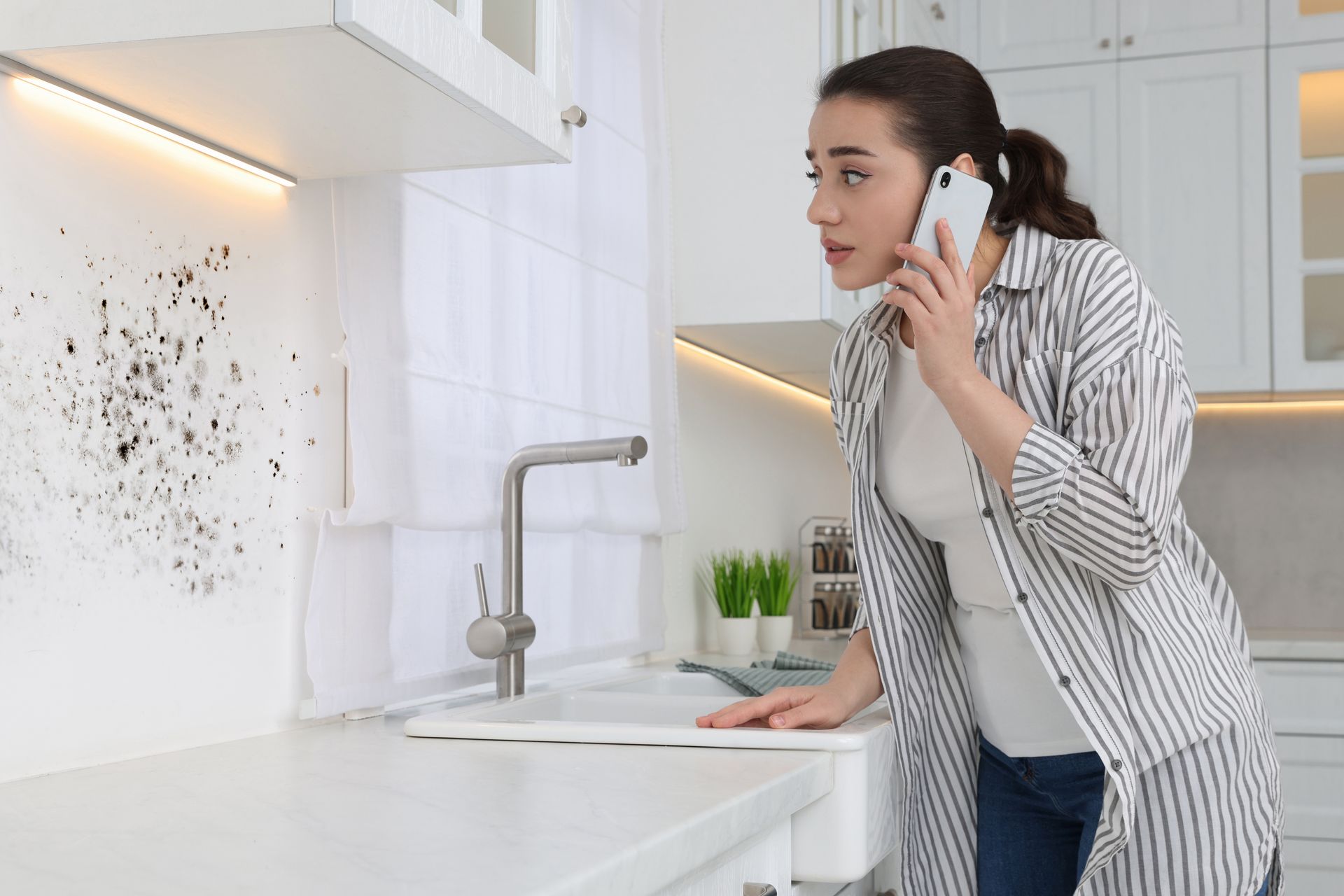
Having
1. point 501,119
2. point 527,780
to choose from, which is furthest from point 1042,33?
point 527,780

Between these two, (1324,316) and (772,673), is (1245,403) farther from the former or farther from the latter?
(772,673)

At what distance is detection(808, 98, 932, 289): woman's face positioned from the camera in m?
1.14

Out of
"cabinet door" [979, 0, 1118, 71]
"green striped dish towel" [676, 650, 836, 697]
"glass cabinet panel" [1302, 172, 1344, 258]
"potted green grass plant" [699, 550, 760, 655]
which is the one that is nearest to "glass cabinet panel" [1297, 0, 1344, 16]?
"glass cabinet panel" [1302, 172, 1344, 258]

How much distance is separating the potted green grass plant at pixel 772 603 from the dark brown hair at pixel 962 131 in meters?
1.29

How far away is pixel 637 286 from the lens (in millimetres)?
1986

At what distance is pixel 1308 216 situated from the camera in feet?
9.90

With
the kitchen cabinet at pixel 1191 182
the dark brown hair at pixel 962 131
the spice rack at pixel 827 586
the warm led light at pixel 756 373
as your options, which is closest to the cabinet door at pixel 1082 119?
the kitchen cabinet at pixel 1191 182

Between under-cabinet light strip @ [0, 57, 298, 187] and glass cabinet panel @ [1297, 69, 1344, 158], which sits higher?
glass cabinet panel @ [1297, 69, 1344, 158]

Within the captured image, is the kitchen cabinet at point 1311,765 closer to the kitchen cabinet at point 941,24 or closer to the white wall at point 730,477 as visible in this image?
the white wall at point 730,477

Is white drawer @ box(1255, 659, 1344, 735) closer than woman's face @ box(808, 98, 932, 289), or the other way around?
woman's face @ box(808, 98, 932, 289)

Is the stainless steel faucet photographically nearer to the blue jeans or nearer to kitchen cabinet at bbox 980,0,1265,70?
the blue jeans

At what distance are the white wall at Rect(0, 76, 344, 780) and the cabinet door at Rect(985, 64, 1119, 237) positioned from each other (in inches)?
91.4

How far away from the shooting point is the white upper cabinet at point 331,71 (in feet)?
2.73

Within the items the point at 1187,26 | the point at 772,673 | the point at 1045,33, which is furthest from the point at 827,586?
the point at 1187,26
